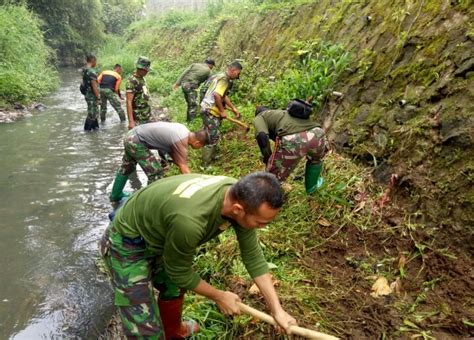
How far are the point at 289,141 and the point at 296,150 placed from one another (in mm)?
130

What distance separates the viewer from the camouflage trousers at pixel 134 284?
89.5 inches

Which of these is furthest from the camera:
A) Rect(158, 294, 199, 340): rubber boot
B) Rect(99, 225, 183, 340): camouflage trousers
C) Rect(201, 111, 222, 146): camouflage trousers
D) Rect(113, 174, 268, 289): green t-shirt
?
Rect(201, 111, 222, 146): camouflage trousers

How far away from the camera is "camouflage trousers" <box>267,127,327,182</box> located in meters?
4.10

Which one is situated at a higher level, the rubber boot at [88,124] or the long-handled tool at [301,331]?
the long-handled tool at [301,331]

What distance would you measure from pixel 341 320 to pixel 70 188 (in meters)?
4.64

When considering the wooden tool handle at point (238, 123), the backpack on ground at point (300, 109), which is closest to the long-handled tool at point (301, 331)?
the backpack on ground at point (300, 109)

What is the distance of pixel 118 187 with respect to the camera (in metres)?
4.80

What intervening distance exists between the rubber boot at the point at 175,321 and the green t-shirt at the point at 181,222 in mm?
622

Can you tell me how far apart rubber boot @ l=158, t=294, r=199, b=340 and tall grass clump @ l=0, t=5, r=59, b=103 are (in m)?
9.86

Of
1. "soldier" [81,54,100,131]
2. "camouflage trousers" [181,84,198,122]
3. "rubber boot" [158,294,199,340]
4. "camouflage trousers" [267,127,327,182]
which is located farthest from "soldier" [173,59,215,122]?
"rubber boot" [158,294,199,340]

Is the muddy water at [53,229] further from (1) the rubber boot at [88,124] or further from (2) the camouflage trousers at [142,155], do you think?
(2) the camouflage trousers at [142,155]

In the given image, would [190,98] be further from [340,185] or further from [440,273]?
[440,273]

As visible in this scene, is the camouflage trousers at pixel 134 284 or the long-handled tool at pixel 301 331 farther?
the camouflage trousers at pixel 134 284

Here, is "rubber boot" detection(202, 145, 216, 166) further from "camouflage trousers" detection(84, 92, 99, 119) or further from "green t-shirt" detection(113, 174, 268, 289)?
"camouflage trousers" detection(84, 92, 99, 119)
